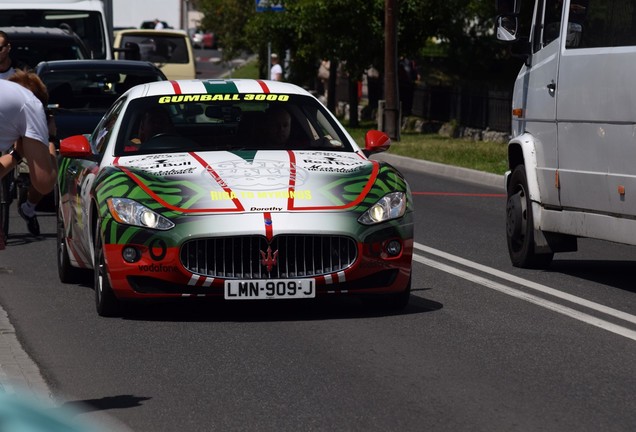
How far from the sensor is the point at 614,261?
40.8 ft

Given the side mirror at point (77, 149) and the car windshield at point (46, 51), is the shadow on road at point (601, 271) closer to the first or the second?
the side mirror at point (77, 149)

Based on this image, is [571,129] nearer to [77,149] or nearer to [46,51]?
[77,149]

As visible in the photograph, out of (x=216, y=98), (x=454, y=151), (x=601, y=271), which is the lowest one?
(x=454, y=151)

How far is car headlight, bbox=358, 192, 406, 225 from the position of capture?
8.80m

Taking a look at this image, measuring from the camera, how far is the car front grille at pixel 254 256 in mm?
8586

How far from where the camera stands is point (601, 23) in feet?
33.7

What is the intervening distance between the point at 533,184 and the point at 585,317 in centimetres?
249

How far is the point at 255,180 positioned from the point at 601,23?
294 cm

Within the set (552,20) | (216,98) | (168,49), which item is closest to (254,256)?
(216,98)

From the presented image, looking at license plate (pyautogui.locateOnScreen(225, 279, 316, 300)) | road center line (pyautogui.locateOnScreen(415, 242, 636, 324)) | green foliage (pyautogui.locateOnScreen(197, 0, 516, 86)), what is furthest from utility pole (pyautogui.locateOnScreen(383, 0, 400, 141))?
license plate (pyautogui.locateOnScreen(225, 279, 316, 300))

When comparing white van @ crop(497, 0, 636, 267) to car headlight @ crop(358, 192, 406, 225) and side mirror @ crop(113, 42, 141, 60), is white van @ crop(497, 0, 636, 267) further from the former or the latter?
side mirror @ crop(113, 42, 141, 60)

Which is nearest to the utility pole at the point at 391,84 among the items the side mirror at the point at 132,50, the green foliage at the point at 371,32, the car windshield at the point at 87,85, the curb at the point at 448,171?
the green foliage at the point at 371,32

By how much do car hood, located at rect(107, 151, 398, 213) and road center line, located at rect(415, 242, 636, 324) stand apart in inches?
59.9

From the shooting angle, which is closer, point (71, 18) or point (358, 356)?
point (358, 356)
